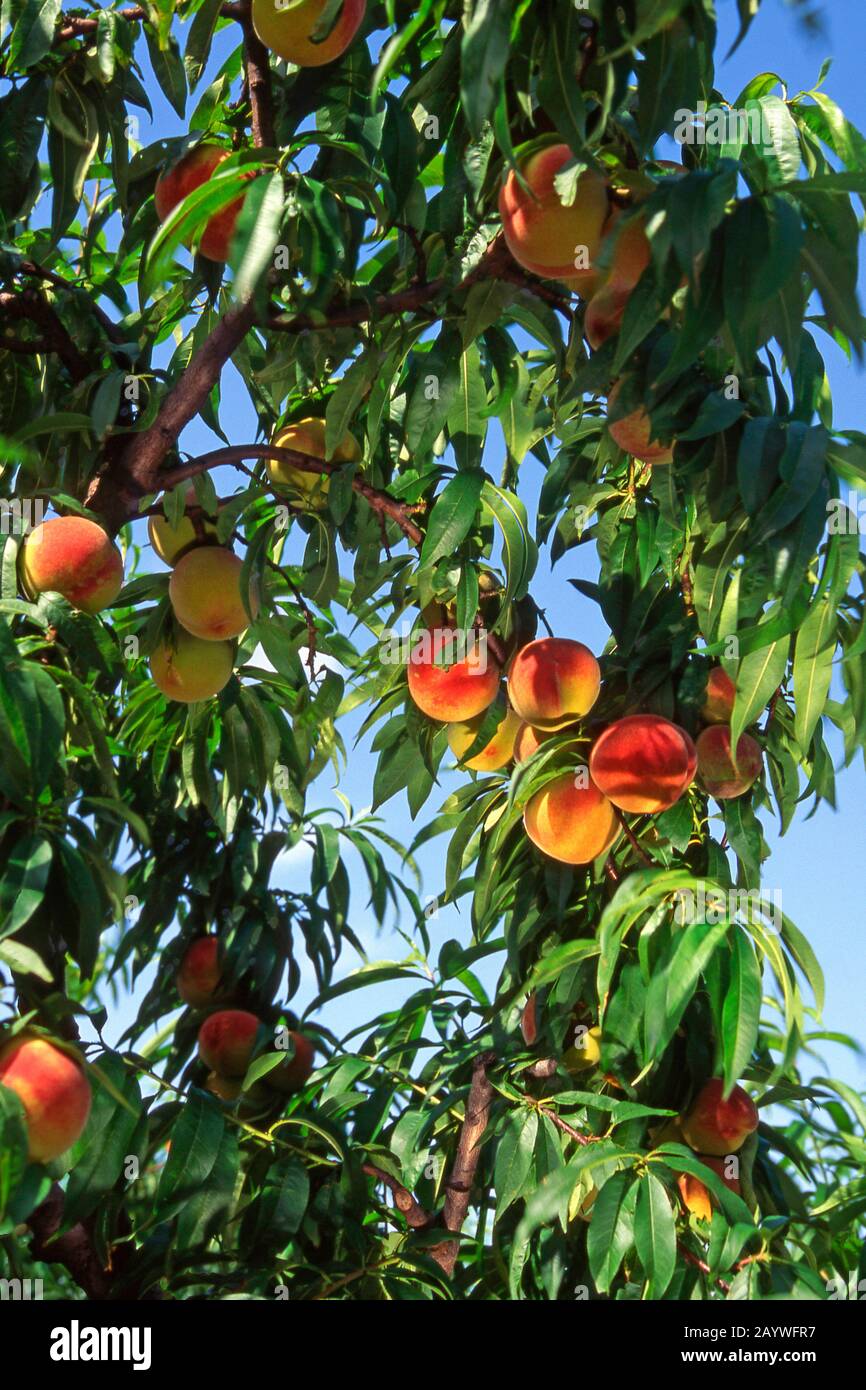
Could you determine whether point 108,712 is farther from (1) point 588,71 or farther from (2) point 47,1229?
(1) point 588,71

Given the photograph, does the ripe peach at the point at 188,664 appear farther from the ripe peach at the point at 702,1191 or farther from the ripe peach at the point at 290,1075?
the ripe peach at the point at 702,1191

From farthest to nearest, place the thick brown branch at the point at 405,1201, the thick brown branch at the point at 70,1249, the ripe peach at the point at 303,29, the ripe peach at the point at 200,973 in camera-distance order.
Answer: the ripe peach at the point at 200,973 < the thick brown branch at the point at 405,1201 < the thick brown branch at the point at 70,1249 < the ripe peach at the point at 303,29

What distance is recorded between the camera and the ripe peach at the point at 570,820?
1.71 metres

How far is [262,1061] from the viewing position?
1.75 m

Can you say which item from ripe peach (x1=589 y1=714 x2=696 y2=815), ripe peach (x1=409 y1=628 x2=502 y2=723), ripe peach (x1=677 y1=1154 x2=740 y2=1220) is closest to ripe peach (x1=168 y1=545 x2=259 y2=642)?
ripe peach (x1=409 y1=628 x2=502 y2=723)

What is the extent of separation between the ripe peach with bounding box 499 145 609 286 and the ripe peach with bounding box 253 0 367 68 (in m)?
0.25

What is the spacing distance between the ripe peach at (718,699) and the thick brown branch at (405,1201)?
78cm

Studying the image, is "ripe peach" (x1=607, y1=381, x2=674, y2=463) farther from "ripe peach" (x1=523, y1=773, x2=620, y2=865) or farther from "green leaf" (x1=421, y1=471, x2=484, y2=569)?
"ripe peach" (x1=523, y1=773, x2=620, y2=865)

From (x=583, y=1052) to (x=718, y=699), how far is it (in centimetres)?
57

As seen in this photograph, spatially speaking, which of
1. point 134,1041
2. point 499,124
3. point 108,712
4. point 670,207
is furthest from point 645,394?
point 134,1041

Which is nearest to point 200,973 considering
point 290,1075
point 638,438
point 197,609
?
point 290,1075

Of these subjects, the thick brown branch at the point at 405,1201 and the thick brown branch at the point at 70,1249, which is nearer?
the thick brown branch at the point at 70,1249

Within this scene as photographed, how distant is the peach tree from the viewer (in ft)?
4.26

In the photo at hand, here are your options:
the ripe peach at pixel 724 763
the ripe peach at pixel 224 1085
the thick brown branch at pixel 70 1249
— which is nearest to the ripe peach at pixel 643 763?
the ripe peach at pixel 724 763
